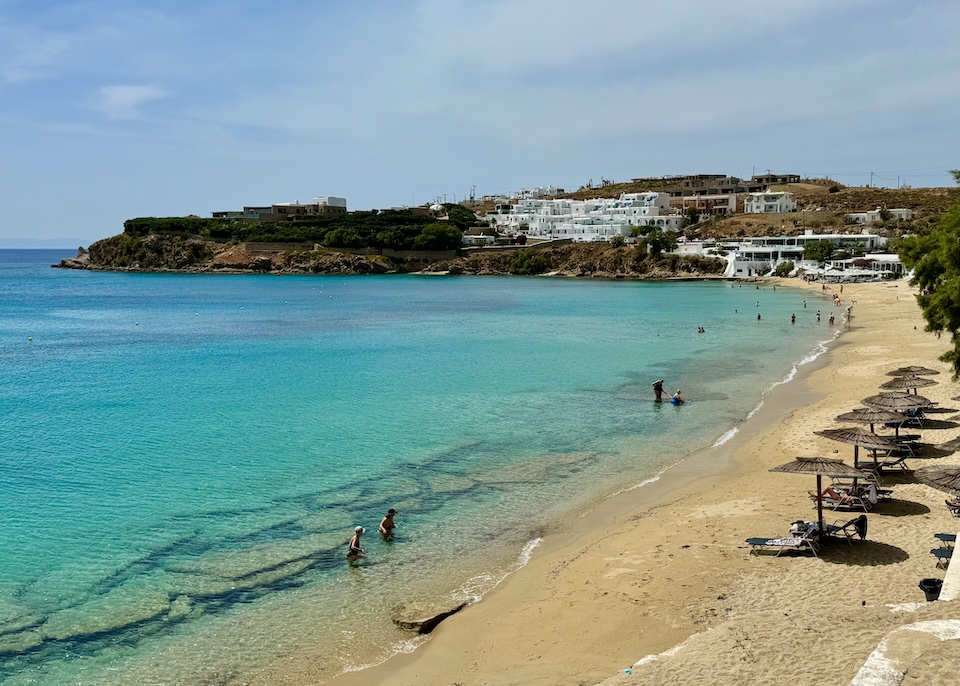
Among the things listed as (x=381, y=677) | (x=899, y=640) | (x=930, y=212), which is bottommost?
(x=381, y=677)

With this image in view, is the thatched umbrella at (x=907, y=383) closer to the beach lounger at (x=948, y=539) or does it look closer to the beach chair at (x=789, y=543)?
the beach lounger at (x=948, y=539)

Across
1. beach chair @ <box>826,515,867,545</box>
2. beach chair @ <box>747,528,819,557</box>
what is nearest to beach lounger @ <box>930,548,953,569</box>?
beach chair @ <box>826,515,867,545</box>

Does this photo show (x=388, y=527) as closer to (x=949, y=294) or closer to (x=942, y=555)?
(x=942, y=555)

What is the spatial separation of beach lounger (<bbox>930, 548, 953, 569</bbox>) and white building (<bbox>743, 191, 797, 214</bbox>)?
166344 mm

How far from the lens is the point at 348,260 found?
16038 centimetres

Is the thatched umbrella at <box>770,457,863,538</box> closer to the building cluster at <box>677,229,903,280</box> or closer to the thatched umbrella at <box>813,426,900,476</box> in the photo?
the thatched umbrella at <box>813,426,900,476</box>

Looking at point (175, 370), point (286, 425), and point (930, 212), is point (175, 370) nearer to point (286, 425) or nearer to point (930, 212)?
point (286, 425)

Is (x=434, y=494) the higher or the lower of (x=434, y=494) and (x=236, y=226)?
the lower

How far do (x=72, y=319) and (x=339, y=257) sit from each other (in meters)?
86.0

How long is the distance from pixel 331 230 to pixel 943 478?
525ft

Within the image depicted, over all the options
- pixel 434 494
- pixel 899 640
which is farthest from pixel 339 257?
pixel 899 640

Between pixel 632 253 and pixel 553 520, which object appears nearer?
pixel 553 520

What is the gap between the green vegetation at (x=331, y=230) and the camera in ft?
538

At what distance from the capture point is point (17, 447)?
2659cm
